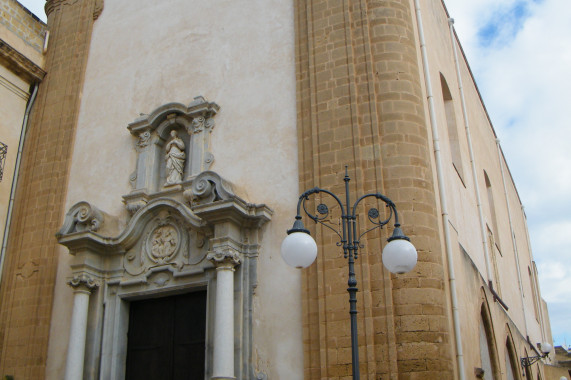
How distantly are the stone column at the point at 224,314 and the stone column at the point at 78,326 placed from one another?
2.46m

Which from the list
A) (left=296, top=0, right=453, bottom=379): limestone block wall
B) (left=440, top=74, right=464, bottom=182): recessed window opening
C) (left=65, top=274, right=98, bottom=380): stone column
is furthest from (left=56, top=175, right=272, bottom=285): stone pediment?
(left=440, top=74, right=464, bottom=182): recessed window opening

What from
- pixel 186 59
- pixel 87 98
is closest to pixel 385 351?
pixel 186 59

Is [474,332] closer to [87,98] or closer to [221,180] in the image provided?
[221,180]

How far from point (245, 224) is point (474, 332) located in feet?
14.7

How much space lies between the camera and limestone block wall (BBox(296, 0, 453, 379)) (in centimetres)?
842

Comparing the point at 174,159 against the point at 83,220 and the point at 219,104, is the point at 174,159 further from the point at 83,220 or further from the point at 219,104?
the point at 83,220

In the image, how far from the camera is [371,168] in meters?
9.48

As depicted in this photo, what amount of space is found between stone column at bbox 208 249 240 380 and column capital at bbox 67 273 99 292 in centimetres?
239

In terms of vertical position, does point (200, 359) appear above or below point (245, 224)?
below

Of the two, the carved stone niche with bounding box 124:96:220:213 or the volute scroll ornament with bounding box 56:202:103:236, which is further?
the carved stone niche with bounding box 124:96:220:213

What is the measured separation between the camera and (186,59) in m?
12.4

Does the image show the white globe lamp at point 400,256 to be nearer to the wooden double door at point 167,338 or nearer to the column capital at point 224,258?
the column capital at point 224,258

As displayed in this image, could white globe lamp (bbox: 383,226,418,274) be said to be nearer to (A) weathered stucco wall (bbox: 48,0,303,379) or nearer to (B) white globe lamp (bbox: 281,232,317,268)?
(B) white globe lamp (bbox: 281,232,317,268)

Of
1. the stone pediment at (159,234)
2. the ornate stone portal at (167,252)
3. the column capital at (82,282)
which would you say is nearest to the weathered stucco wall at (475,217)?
the ornate stone portal at (167,252)
